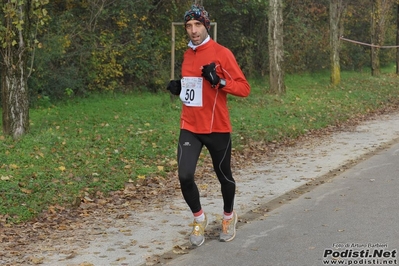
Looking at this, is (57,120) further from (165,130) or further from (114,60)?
(114,60)

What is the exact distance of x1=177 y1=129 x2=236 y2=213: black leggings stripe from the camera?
6.68 metres

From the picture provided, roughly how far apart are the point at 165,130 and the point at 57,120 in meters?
2.83

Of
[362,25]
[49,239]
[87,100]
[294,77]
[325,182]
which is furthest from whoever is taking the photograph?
[362,25]

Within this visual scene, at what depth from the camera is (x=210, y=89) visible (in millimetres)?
6664

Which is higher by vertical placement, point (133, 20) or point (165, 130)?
point (133, 20)

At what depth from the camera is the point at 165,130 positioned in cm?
1413

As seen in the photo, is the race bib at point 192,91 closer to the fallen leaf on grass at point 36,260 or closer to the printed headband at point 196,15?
the printed headband at point 196,15

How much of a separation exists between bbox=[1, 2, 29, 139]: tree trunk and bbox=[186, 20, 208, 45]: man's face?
18.5 ft

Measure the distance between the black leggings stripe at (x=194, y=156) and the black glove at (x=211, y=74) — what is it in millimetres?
583

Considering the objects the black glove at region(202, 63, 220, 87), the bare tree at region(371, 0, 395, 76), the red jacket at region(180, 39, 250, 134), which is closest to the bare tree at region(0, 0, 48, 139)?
the red jacket at region(180, 39, 250, 134)

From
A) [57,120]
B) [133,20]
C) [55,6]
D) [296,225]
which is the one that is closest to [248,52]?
[133,20]

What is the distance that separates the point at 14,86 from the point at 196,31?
598cm

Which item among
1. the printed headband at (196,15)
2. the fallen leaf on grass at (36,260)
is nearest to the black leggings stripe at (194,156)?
the printed headband at (196,15)

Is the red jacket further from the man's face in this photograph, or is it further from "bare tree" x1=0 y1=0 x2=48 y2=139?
"bare tree" x1=0 y1=0 x2=48 y2=139
